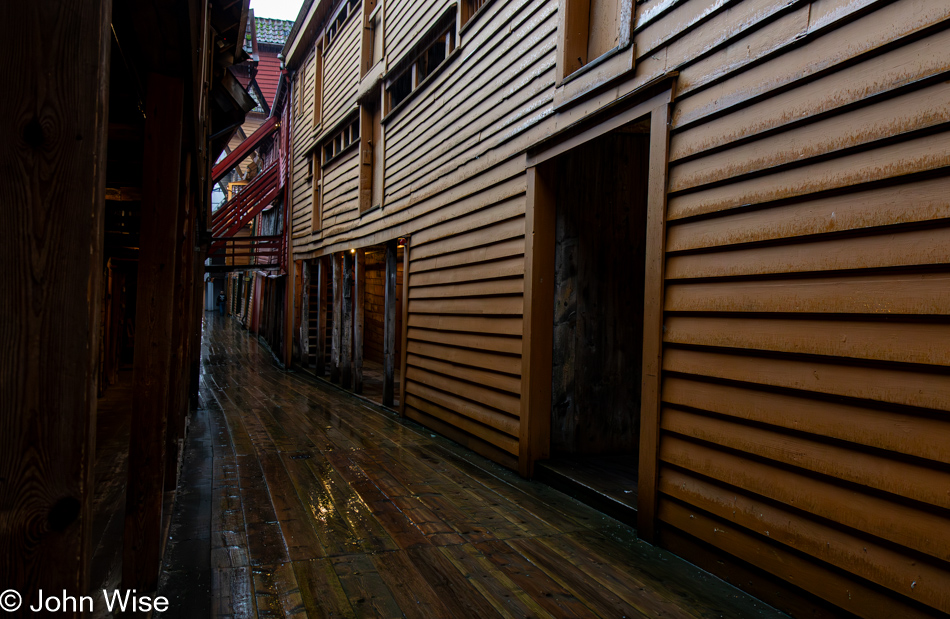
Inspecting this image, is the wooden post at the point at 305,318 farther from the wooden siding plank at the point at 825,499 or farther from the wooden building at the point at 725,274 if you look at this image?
the wooden siding plank at the point at 825,499

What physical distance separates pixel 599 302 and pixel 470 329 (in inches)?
63.9

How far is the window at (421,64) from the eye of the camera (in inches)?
292

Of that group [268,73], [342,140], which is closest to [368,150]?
[342,140]

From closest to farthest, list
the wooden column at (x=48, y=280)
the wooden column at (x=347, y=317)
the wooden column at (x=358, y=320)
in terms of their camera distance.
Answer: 1. the wooden column at (x=48, y=280)
2. the wooden column at (x=358, y=320)
3. the wooden column at (x=347, y=317)

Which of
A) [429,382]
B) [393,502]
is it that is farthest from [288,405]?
[393,502]

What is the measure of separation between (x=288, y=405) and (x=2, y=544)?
805 centimetres

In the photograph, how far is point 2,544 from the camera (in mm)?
1012

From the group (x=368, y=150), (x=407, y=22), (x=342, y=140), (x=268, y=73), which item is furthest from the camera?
(x=268, y=73)

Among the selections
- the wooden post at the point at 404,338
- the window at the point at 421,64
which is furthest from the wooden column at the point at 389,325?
the window at the point at 421,64

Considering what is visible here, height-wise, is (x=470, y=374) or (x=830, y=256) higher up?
(x=830, y=256)

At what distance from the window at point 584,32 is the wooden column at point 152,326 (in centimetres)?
307

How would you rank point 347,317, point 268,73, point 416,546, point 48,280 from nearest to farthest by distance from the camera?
point 48,280
point 416,546
point 347,317
point 268,73

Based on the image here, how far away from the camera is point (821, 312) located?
2.60 metres

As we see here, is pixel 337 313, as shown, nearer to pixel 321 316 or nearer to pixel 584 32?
pixel 321 316
